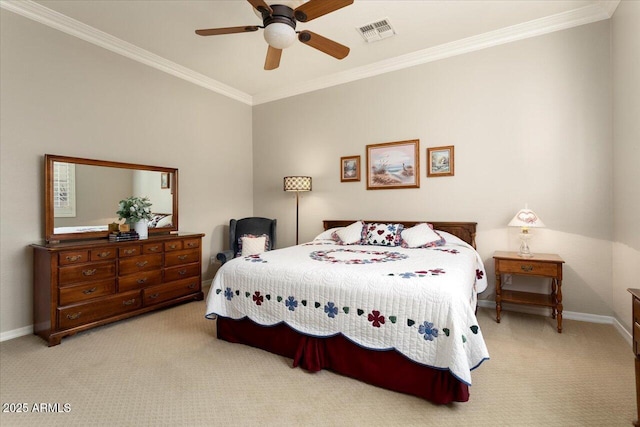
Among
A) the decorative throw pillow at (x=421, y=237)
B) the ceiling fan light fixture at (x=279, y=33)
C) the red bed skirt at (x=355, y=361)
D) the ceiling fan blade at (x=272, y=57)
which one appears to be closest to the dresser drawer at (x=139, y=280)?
the red bed skirt at (x=355, y=361)

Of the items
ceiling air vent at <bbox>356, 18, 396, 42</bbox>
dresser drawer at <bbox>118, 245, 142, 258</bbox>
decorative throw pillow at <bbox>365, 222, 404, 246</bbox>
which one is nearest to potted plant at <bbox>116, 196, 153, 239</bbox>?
dresser drawer at <bbox>118, 245, 142, 258</bbox>

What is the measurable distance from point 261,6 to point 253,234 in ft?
9.97

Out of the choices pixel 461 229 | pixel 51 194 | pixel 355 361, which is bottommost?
pixel 355 361

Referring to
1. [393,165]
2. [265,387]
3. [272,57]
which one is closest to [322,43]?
[272,57]

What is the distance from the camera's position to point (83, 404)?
6.12 feet

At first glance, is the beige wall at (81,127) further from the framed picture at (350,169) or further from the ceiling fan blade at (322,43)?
the ceiling fan blade at (322,43)

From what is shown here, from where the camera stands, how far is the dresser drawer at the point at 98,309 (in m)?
2.75

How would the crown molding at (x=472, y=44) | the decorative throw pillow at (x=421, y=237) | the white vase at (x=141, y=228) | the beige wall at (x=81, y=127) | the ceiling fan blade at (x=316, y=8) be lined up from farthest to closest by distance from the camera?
the white vase at (x=141, y=228)
the decorative throw pillow at (x=421, y=237)
the crown molding at (x=472, y=44)
the beige wall at (x=81, y=127)
the ceiling fan blade at (x=316, y=8)

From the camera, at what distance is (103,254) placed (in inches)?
119

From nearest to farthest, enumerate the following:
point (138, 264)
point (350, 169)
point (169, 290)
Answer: point (138, 264) < point (169, 290) < point (350, 169)

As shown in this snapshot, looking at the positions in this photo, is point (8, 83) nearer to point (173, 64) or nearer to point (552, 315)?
point (173, 64)

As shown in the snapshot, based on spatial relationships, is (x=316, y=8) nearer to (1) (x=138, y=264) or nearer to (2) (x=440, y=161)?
(2) (x=440, y=161)

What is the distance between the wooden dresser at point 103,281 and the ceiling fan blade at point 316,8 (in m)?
2.67

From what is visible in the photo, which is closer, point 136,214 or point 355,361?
point 355,361
